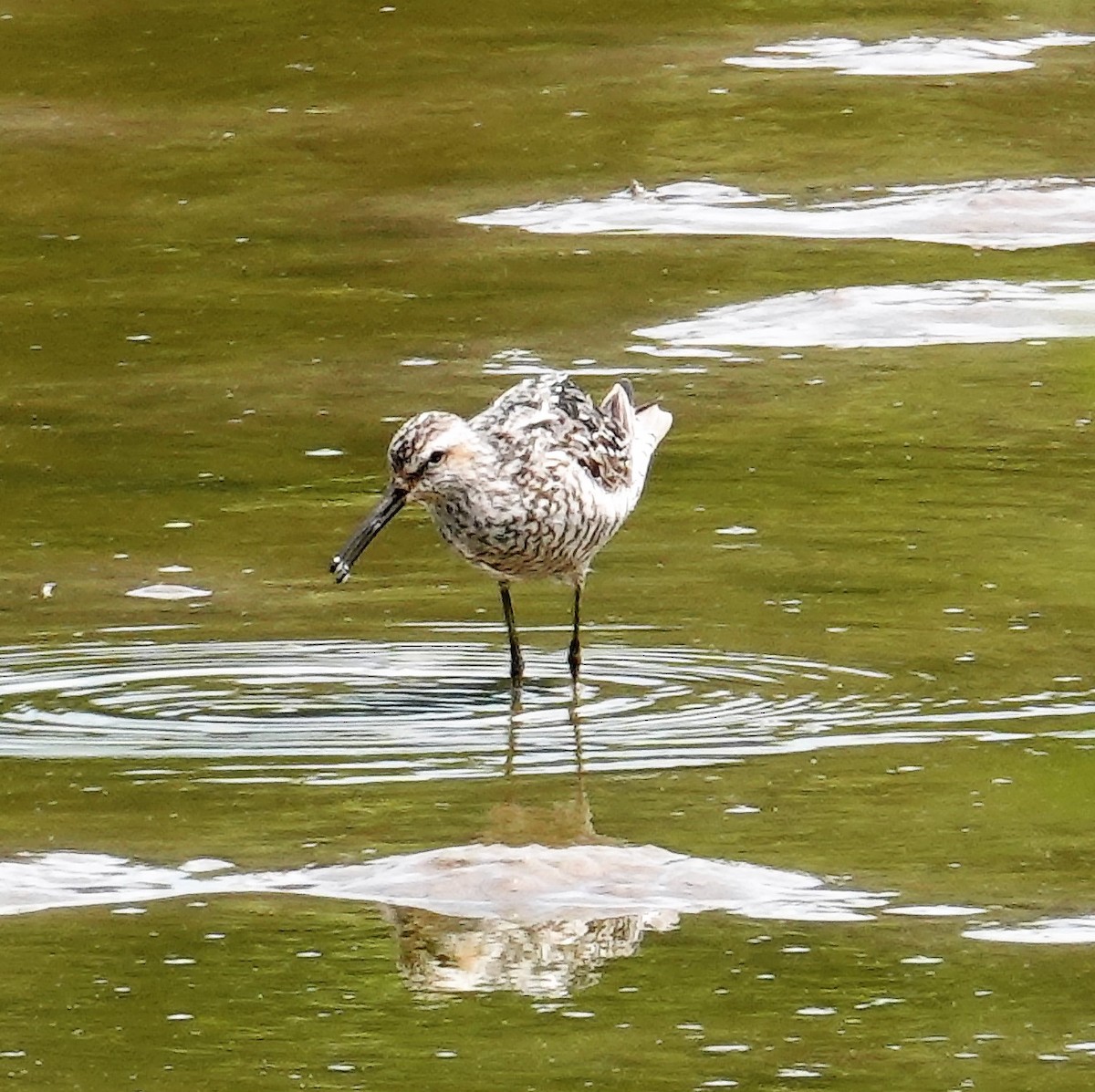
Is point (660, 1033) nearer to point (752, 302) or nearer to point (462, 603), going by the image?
point (462, 603)

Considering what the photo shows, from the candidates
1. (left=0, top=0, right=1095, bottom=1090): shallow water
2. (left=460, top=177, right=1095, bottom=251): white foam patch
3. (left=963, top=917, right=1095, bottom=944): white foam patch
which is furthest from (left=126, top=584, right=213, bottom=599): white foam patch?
(left=460, top=177, right=1095, bottom=251): white foam patch

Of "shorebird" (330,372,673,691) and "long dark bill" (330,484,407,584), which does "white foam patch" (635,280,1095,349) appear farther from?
"long dark bill" (330,484,407,584)

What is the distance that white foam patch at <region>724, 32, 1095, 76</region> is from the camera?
17766 millimetres

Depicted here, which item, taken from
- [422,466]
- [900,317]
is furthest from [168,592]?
[900,317]

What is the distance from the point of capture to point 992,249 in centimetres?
1429

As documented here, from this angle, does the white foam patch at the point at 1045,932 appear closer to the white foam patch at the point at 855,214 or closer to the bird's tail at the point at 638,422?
the bird's tail at the point at 638,422

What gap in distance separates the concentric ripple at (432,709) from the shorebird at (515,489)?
0.68 ft

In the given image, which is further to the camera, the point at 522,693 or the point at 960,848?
the point at 522,693

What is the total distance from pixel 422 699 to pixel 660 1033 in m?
2.68

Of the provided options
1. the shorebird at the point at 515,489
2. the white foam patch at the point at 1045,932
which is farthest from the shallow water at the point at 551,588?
the shorebird at the point at 515,489

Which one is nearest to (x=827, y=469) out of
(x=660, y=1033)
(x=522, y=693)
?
(x=522, y=693)

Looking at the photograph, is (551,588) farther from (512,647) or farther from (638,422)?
(512,647)

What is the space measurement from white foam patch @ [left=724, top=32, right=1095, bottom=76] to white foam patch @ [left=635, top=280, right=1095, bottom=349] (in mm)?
4344

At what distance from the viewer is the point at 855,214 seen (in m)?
15.1
